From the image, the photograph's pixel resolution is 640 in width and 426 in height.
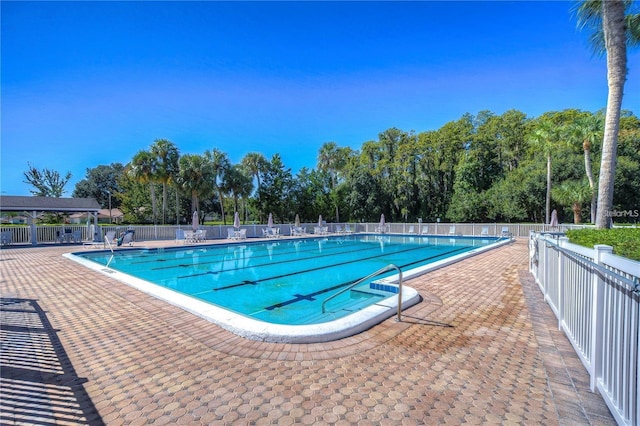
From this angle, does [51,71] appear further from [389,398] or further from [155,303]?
[389,398]

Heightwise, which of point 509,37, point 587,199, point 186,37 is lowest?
point 587,199

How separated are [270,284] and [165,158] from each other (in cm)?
2358

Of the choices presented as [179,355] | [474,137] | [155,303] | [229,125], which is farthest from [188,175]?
[474,137]

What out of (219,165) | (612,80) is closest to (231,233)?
(219,165)

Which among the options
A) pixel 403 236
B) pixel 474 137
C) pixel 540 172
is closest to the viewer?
pixel 403 236

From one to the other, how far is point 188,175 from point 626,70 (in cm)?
2815

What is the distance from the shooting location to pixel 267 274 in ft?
33.6

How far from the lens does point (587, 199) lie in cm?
2270

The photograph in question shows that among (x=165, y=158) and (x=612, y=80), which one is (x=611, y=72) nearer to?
(x=612, y=80)

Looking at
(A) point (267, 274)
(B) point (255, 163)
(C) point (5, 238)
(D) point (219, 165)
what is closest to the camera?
(A) point (267, 274)

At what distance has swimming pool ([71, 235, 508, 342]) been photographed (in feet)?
14.3

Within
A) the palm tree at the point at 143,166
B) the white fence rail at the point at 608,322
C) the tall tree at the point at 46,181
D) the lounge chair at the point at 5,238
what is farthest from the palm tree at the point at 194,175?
the tall tree at the point at 46,181

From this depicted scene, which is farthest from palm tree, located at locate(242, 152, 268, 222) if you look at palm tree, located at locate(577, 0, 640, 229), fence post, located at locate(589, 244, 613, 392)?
fence post, located at locate(589, 244, 613, 392)

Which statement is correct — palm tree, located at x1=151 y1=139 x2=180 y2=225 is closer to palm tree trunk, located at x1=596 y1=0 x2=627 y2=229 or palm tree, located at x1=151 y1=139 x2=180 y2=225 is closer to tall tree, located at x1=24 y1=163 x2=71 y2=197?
palm tree trunk, located at x1=596 y1=0 x2=627 y2=229
